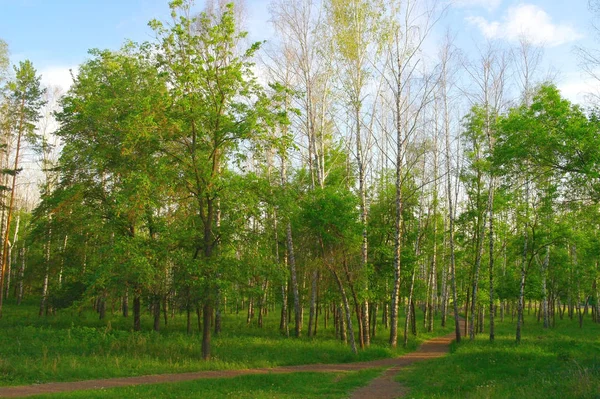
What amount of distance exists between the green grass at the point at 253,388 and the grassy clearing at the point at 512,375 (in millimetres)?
2098

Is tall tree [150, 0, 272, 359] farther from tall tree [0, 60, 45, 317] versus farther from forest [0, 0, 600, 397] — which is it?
tall tree [0, 60, 45, 317]

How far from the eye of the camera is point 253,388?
40.0ft

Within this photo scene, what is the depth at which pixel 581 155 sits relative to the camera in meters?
14.0

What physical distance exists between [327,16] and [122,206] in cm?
1400

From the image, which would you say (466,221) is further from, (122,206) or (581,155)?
(122,206)

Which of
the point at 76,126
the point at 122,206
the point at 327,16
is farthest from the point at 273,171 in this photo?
the point at 122,206

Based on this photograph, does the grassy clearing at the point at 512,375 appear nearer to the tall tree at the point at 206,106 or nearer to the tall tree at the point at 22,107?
the tall tree at the point at 206,106

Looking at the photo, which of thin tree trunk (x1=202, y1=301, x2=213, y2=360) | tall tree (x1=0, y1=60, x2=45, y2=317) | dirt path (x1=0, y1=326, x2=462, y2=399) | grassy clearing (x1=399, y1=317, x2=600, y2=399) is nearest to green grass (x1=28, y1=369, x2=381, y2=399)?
dirt path (x1=0, y1=326, x2=462, y2=399)

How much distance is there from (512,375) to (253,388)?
23.8ft

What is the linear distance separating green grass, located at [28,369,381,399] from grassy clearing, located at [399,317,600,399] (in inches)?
82.6

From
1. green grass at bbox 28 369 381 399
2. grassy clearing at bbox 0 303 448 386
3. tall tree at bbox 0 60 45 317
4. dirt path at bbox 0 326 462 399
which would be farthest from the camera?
tall tree at bbox 0 60 45 317

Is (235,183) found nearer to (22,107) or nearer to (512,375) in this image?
(512,375)

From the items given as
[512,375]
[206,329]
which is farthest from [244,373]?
[512,375]

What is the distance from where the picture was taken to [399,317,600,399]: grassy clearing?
884cm
